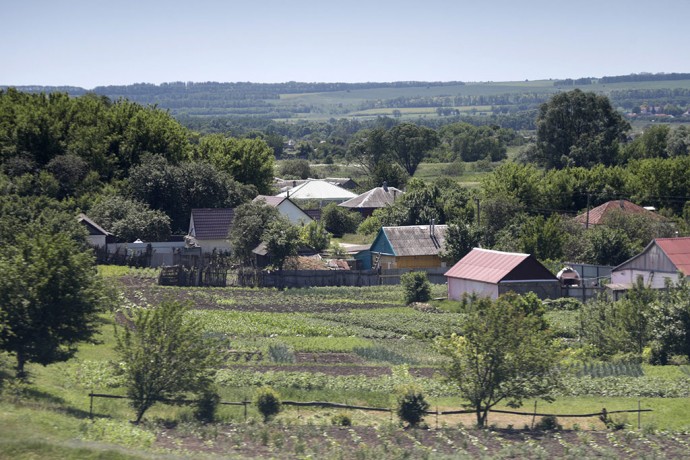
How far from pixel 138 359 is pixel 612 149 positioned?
86.5 meters

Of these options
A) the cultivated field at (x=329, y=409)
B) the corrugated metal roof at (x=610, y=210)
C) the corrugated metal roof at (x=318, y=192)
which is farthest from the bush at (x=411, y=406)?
the corrugated metal roof at (x=318, y=192)

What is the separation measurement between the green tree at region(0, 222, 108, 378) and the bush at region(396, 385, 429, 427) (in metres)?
8.97

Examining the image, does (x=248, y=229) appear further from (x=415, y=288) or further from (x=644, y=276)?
(x=644, y=276)

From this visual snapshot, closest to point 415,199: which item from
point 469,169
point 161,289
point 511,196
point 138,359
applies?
point 511,196

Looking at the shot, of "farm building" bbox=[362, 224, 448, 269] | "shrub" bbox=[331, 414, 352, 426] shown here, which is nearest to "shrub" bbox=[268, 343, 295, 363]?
"shrub" bbox=[331, 414, 352, 426]

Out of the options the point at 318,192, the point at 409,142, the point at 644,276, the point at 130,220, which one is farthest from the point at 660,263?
the point at 409,142

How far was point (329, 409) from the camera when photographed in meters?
30.3

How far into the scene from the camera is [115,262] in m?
64.1

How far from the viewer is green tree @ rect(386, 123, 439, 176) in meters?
148

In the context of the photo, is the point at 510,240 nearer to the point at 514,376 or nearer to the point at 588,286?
the point at 588,286

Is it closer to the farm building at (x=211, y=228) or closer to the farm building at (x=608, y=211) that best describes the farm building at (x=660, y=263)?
the farm building at (x=608, y=211)

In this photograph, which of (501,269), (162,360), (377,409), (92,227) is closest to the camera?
(162,360)

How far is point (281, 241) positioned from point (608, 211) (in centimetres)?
2487

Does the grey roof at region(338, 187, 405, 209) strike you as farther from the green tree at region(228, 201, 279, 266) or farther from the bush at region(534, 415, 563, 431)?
the bush at region(534, 415, 563, 431)
